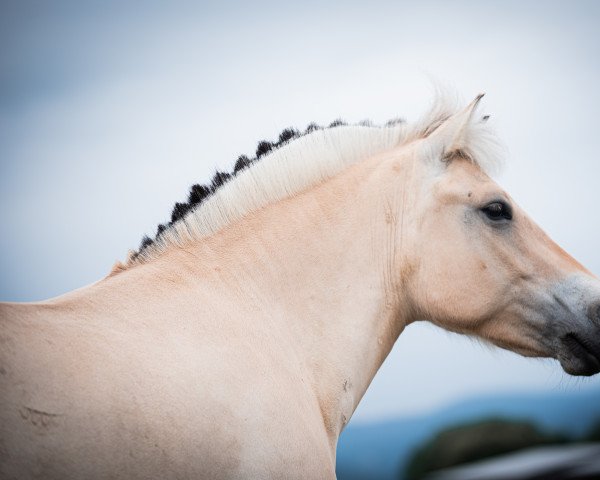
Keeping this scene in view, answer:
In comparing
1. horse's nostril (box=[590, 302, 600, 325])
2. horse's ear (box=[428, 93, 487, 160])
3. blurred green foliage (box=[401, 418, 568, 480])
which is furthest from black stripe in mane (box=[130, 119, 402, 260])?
blurred green foliage (box=[401, 418, 568, 480])

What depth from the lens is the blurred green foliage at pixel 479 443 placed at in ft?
22.6

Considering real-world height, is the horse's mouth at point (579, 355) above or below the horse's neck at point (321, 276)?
below

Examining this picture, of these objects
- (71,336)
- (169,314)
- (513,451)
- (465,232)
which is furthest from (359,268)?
(513,451)

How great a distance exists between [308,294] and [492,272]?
116 cm

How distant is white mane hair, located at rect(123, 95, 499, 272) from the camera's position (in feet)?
10.5

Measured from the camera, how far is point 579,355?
3316 millimetres

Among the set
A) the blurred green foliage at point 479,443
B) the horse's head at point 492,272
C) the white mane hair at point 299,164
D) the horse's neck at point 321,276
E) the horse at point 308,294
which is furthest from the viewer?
the blurred green foliage at point 479,443

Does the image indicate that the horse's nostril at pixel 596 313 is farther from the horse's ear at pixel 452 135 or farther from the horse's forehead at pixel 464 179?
the horse's ear at pixel 452 135

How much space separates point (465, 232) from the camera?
133 inches

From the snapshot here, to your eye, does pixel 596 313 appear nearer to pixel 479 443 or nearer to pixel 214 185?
pixel 214 185

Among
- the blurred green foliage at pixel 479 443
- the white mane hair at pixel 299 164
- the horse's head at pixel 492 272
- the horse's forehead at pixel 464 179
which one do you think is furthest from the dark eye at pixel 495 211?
the blurred green foliage at pixel 479 443

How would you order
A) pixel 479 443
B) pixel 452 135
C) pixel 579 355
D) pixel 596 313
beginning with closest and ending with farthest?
1. pixel 596 313
2. pixel 579 355
3. pixel 452 135
4. pixel 479 443

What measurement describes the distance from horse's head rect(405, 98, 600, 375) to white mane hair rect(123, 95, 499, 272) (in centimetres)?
28

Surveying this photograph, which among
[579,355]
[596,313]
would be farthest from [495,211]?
[579,355]
